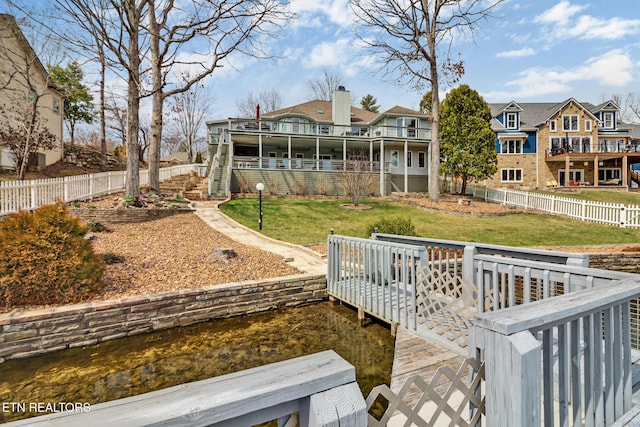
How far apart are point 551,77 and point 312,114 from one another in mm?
25738

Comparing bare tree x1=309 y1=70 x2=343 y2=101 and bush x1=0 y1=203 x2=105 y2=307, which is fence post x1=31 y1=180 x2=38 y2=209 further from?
bare tree x1=309 y1=70 x2=343 y2=101

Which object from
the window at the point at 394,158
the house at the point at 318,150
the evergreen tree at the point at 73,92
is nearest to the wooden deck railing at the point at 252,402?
the house at the point at 318,150

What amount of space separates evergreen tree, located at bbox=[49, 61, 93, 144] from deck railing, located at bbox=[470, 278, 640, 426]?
86.0 ft

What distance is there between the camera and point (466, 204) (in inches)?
688

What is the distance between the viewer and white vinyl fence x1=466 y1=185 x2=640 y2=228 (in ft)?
45.7

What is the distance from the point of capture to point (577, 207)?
51.6 feet

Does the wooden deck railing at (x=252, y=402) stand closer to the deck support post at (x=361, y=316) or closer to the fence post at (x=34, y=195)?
the deck support post at (x=361, y=316)

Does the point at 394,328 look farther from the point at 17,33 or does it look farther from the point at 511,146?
the point at 511,146

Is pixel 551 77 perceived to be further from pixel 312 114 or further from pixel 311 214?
pixel 311 214

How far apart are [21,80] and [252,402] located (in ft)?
79.3


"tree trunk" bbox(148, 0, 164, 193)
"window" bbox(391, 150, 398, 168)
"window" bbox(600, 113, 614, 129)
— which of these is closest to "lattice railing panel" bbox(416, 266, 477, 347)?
"tree trunk" bbox(148, 0, 164, 193)

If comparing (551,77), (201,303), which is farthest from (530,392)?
(551,77)

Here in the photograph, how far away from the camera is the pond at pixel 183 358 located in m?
3.38

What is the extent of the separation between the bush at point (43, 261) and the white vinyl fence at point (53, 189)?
272 cm
